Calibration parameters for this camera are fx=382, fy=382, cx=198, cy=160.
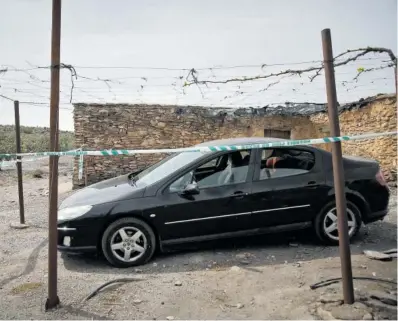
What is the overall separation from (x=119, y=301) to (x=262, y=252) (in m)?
2.10

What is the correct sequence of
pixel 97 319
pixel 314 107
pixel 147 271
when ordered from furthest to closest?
1. pixel 314 107
2. pixel 147 271
3. pixel 97 319

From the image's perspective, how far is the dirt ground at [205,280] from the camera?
3441 mm

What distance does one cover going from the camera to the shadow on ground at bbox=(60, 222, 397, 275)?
4633 millimetres

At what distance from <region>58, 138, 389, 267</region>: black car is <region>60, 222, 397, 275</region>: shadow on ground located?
190 millimetres

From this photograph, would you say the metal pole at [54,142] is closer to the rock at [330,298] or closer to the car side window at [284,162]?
the rock at [330,298]

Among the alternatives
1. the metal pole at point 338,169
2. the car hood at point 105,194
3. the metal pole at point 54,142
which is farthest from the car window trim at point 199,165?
the metal pole at point 338,169

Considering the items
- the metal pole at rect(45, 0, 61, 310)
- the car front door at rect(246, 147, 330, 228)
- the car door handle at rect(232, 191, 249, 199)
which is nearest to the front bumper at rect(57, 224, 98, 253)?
the metal pole at rect(45, 0, 61, 310)

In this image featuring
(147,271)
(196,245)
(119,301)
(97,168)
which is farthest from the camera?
(97,168)

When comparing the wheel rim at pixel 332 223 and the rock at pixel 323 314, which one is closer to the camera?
the rock at pixel 323 314

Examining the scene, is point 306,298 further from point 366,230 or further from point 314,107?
point 314,107

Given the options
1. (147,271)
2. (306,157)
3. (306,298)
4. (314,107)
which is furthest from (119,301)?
(314,107)

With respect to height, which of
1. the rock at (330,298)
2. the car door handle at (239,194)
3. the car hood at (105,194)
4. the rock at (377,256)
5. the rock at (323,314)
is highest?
the car hood at (105,194)

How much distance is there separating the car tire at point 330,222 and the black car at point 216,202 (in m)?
0.01

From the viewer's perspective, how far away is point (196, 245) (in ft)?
16.3
